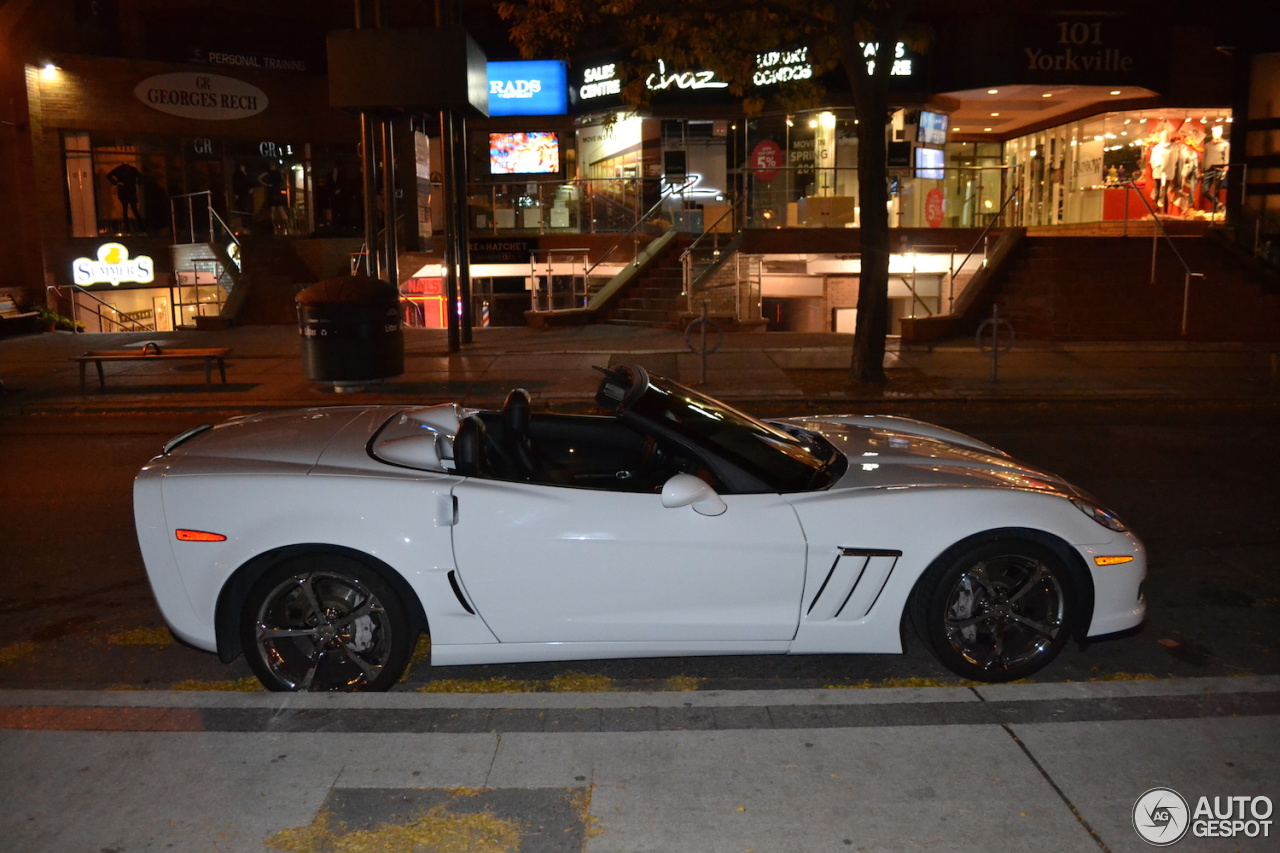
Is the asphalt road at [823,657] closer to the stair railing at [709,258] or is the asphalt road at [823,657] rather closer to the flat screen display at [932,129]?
the stair railing at [709,258]

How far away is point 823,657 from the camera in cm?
550

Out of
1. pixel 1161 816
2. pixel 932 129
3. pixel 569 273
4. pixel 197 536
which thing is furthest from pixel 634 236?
pixel 1161 816

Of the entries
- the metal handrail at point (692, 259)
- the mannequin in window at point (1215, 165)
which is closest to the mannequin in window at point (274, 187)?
the metal handrail at point (692, 259)

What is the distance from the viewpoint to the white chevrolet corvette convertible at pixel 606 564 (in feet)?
15.5

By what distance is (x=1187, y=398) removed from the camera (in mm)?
13688

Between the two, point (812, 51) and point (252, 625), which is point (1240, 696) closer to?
point (252, 625)

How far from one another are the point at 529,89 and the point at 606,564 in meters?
27.7

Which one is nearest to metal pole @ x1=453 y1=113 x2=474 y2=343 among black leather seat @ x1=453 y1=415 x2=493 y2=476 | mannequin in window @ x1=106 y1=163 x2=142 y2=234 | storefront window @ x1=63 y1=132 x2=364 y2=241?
storefront window @ x1=63 y1=132 x2=364 y2=241

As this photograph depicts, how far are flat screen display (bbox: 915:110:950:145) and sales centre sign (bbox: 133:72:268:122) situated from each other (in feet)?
58.8

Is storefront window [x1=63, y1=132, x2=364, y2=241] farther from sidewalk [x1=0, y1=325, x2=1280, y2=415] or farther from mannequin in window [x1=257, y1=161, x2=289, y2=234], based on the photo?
sidewalk [x1=0, y1=325, x2=1280, y2=415]

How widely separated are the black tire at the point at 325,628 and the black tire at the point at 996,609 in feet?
7.25

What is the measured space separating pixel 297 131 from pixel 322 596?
30.6 metres

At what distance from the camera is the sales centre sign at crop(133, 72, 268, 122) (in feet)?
97.6

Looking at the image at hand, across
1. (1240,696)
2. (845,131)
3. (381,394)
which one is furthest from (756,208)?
(1240,696)
